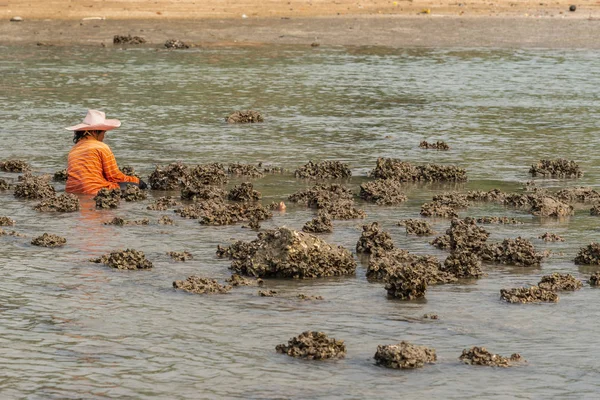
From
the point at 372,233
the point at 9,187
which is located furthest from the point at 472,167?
the point at 9,187

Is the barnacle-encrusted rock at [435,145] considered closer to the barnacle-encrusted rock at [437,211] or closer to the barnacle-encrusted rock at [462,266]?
the barnacle-encrusted rock at [437,211]

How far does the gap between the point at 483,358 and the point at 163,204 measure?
19.8 feet

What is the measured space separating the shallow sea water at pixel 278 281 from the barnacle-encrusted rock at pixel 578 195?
731 millimetres

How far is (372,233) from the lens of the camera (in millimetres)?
11094

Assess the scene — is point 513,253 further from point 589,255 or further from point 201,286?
point 201,286

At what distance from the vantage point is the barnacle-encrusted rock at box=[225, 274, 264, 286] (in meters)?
9.98

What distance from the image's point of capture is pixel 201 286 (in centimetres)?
978

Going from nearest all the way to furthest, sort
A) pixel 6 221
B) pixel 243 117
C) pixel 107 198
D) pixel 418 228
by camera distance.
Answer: pixel 418 228, pixel 6 221, pixel 107 198, pixel 243 117

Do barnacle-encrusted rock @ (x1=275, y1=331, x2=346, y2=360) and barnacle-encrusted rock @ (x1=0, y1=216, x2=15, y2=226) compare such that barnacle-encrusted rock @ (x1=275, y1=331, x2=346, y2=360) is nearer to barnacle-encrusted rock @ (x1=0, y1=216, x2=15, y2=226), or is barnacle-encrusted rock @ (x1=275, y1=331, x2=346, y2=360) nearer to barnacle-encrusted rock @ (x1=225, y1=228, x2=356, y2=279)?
barnacle-encrusted rock @ (x1=225, y1=228, x2=356, y2=279)

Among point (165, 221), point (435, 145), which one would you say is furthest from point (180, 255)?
point (435, 145)

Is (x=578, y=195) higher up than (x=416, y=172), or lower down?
lower down

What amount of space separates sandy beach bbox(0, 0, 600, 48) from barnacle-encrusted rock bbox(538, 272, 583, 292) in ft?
73.3

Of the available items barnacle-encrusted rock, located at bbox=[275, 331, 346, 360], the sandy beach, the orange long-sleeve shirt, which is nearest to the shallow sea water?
barnacle-encrusted rock, located at bbox=[275, 331, 346, 360]

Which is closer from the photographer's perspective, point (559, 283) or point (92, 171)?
point (559, 283)
